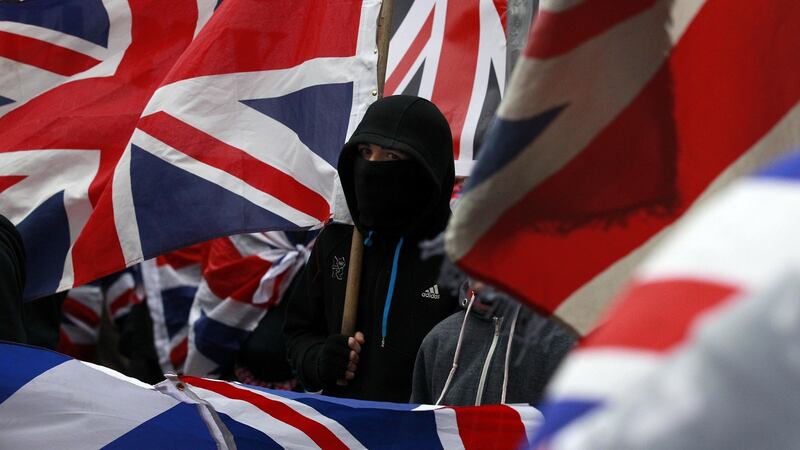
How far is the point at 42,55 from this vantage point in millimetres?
4246

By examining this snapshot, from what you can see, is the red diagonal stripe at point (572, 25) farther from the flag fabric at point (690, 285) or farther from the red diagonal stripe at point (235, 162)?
the red diagonal stripe at point (235, 162)

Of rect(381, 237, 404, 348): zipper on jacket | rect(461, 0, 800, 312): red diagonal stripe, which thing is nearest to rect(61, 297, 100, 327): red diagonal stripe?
rect(381, 237, 404, 348): zipper on jacket

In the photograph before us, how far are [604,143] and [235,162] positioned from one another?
8.09 feet

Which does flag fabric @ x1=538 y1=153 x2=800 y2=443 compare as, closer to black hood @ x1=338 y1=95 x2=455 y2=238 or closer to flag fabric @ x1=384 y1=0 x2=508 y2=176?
black hood @ x1=338 y1=95 x2=455 y2=238

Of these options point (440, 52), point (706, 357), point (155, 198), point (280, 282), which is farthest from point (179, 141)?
point (706, 357)

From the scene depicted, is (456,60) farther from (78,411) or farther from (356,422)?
(78,411)

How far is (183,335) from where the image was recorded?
7.08 m

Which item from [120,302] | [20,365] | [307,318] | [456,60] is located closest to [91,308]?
[120,302]

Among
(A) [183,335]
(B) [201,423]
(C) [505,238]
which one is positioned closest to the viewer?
(C) [505,238]

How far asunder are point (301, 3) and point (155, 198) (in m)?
0.82

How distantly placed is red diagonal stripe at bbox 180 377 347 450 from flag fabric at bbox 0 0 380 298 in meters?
0.87

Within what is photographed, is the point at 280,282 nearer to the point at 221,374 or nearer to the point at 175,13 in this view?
the point at 221,374

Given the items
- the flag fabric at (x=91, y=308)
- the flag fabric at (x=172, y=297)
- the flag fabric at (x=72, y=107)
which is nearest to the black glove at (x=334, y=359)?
the flag fabric at (x=72, y=107)

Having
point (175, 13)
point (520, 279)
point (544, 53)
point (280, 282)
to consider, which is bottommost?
point (280, 282)
